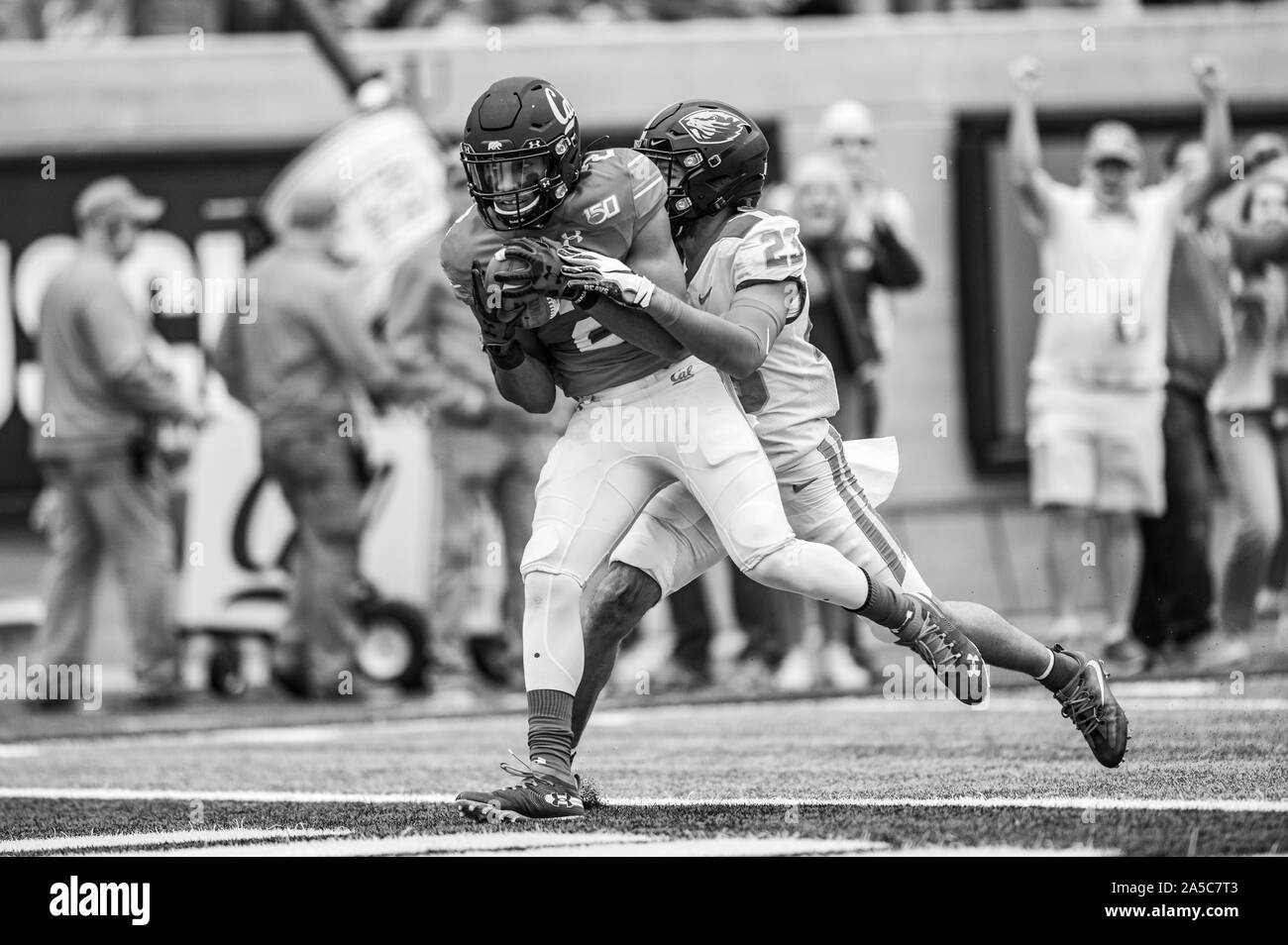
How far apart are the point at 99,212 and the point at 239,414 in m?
1.34

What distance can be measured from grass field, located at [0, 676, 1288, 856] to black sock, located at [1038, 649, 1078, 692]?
0.85 feet

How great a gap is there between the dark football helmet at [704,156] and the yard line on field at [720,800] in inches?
60.2

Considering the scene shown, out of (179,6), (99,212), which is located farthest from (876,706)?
(179,6)

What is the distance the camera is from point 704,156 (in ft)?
19.2

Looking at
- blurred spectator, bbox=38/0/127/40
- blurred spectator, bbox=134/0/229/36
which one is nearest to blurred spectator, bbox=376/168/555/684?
blurred spectator, bbox=134/0/229/36

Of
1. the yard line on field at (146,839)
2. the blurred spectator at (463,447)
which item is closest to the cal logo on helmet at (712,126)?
the yard line on field at (146,839)

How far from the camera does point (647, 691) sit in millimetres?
9914

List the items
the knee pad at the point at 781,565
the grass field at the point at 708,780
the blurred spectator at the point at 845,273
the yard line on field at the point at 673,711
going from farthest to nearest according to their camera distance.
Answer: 1. the blurred spectator at the point at 845,273
2. the yard line on field at the point at 673,711
3. the knee pad at the point at 781,565
4. the grass field at the point at 708,780

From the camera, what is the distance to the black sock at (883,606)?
18.4ft

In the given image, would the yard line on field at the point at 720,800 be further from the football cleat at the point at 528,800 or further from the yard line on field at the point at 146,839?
the yard line on field at the point at 146,839

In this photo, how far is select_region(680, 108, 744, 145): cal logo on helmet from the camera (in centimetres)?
586

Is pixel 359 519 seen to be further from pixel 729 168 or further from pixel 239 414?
pixel 729 168

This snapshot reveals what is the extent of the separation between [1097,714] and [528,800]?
59.8 inches

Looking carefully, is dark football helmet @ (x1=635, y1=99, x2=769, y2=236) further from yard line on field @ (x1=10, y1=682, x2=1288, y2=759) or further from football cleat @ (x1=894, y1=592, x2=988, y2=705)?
yard line on field @ (x1=10, y1=682, x2=1288, y2=759)
